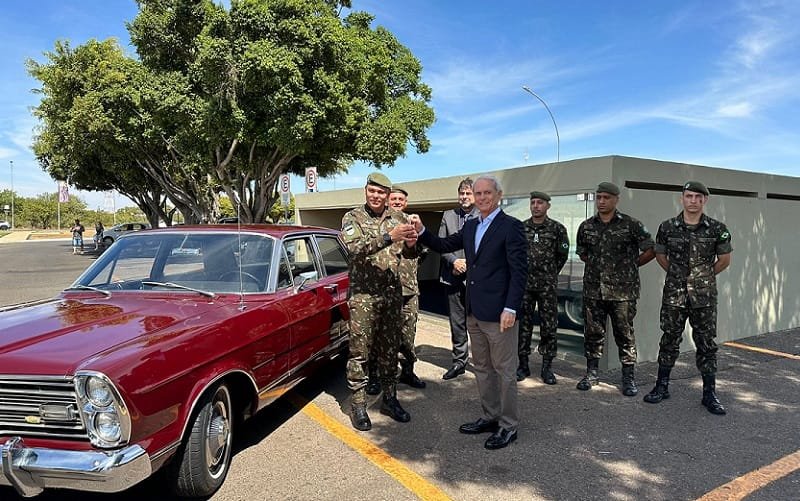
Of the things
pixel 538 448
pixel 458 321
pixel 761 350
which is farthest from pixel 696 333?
pixel 761 350

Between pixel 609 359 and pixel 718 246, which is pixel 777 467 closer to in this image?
pixel 718 246

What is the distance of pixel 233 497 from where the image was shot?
3018 millimetres

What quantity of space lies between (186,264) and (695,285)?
14.2 ft

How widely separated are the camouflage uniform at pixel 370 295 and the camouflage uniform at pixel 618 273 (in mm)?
2037

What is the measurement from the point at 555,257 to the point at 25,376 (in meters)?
4.27

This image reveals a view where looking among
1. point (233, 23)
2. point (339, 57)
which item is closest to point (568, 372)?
point (339, 57)

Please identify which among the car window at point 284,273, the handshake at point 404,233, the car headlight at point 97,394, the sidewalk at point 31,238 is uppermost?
the handshake at point 404,233

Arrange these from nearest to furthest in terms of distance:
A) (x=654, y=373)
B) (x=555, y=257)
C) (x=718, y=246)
→ (x=718, y=246) → (x=555, y=257) → (x=654, y=373)

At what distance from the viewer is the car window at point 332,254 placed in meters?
4.91

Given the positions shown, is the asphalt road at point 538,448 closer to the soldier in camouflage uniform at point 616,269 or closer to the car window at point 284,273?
the soldier in camouflage uniform at point 616,269

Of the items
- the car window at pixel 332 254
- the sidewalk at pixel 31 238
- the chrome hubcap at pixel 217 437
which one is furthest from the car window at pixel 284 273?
the sidewalk at pixel 31 238

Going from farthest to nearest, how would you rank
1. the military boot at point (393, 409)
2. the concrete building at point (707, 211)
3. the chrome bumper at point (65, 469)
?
the concrete building at point (707, 211) → the military boot at point (393, 409) → the chrome bumper at point (65, 469)

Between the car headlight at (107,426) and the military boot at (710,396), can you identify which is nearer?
the car headlight at (107,426)

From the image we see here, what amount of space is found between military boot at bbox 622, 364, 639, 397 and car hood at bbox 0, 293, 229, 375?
3.73 meters
